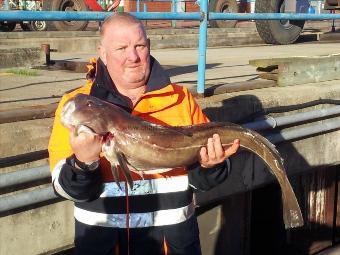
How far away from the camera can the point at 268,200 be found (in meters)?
6.09

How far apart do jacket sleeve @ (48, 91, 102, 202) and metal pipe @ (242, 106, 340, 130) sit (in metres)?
2.06

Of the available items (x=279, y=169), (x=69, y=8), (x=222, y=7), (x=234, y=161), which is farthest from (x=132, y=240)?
(x=222, y=7)

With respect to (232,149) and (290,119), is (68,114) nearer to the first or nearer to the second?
(232,149)

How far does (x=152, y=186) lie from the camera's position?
2822 mm

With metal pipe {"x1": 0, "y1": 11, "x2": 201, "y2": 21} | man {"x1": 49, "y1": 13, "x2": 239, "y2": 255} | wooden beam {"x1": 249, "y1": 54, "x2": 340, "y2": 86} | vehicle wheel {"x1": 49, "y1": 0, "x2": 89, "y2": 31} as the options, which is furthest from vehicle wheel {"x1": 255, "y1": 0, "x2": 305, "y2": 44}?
man {"x1": 49, "y1": 13, "x2": 239, "y2": 255}

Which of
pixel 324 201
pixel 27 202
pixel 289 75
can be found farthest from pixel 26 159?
pixel 324 201

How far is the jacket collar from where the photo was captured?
270 centimetres

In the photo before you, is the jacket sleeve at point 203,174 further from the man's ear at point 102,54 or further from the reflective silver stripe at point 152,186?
the man's ear at point 102,54

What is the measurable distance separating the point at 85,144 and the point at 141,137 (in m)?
0.27

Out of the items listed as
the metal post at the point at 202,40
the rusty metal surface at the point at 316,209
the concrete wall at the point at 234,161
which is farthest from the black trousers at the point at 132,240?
the rusty metal surface at the point at 316,209

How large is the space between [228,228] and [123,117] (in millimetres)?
3164

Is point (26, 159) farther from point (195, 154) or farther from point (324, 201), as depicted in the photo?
point (324, 201)

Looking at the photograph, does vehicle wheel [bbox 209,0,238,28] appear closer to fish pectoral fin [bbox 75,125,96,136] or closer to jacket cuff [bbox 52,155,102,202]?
jacket cuff [bbox 52,155,102,202]

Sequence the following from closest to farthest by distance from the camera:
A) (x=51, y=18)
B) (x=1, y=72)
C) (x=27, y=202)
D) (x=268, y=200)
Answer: (x=27, y=202) < (x=51, y=18) < (x=268, y=200) < (x=1, y=72)
